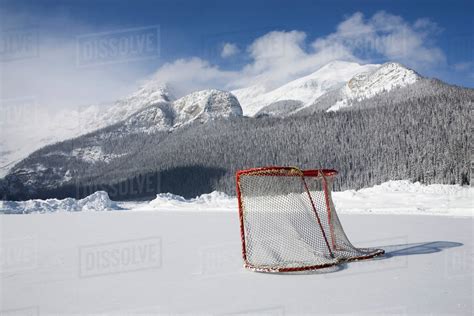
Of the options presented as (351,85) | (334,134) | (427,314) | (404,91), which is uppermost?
(351,85)

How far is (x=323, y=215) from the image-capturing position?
7469mm

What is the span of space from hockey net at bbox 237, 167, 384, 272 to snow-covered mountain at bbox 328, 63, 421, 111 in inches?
5048

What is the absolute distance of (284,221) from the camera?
7148 millimetres

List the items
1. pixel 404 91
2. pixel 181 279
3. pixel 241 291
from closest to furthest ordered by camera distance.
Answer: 1. pixel 241 291
2. pixel 181 279
3. pixel 404 91

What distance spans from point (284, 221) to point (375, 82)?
176762 millimetres

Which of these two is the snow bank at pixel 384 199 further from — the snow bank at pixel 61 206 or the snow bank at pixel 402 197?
the snow bank at pixel 61 206

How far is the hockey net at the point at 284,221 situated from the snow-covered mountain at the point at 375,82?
12822cm

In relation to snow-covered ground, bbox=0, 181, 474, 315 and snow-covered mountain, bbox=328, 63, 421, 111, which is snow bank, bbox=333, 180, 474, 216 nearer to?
snow-covered ground, bbox=0, 181, 474, 315

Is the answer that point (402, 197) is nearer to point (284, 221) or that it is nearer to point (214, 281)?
point (284, 221)

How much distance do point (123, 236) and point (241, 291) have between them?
274 inches

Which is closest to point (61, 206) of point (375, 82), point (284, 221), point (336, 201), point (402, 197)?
point (336, 201)

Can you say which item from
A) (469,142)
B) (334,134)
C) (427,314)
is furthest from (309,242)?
(334,134)

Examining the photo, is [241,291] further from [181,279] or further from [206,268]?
[206,268]

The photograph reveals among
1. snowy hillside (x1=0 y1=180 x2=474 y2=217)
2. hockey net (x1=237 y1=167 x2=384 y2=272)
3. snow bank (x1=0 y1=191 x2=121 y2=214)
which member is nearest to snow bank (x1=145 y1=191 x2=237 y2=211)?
snowy hillside (x1=0 y1=180 x2=474 y2=217)
